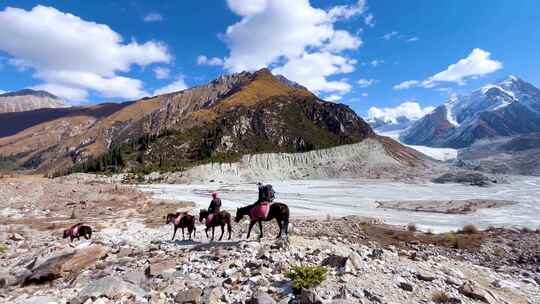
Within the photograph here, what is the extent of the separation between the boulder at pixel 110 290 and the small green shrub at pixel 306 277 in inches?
165

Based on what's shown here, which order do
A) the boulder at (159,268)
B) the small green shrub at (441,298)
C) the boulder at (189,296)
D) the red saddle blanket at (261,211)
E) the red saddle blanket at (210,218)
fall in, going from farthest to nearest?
the red saddle blanket at (210,218) → the red saddle blanket at (261,211) → the boulder at (159,268) → the small green shrub at (441,298) → the boulder at (189,296)

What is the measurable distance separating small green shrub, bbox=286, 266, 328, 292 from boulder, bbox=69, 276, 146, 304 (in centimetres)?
419

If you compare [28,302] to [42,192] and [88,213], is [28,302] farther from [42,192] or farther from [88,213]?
[42,192]

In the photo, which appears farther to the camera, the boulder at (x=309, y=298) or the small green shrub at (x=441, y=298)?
the small green shrub at (x=441, y=298)

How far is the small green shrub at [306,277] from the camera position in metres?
9.24

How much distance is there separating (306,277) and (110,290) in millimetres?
5420

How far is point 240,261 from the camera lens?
11586 millimetres

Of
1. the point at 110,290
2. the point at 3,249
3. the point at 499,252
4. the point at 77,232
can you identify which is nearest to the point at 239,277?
the point at 110,290

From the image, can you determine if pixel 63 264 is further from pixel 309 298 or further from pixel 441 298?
pixel 441 298

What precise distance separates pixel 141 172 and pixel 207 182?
3183 centimetres

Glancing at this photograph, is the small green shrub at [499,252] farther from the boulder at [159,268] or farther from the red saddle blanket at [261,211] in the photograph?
the boulder at [159,268]

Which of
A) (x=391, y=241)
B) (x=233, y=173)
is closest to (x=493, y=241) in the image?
(x=391, y=241)

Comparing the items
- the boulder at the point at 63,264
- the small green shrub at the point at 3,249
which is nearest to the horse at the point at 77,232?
the small green shrub at the point at 3,249

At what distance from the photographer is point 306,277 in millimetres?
9469
